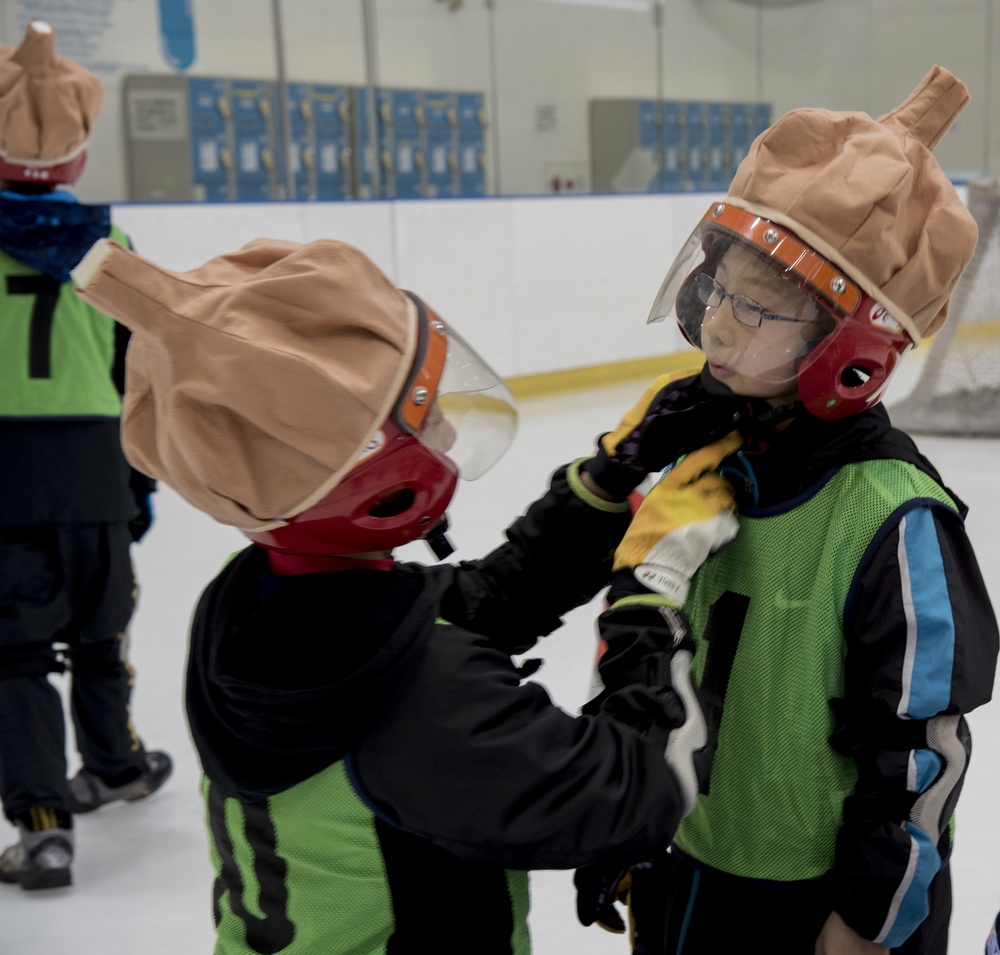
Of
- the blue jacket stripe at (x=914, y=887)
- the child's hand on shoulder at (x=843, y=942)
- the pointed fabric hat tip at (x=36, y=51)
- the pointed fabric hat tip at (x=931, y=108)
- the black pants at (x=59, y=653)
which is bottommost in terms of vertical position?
the black pants at (x=59, y=653)

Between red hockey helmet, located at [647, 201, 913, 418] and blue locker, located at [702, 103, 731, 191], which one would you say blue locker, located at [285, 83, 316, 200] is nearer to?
blue locker, located at [702, 103, 731, 191]

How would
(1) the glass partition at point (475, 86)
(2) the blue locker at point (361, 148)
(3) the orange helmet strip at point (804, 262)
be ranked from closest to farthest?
(3) the orange helmet strip at point (804, 262), (1) the glass partition at point (475, 86), (2) the blue locker at point (361, 148)

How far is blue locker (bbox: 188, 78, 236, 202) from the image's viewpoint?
7.14m

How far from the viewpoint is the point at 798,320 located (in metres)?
1.19

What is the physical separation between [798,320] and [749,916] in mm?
572

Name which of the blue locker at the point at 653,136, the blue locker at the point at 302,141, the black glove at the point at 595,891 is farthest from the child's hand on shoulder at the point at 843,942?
the blue locker at the point at 653,136

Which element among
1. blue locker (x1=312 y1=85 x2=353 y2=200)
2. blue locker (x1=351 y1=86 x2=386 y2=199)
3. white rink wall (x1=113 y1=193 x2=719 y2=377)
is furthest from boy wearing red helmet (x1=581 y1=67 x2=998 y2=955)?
blue locker (x1=351 y1=86 x2=386 y2=199)

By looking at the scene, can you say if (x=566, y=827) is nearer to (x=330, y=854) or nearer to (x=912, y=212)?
(x=330, y=854)

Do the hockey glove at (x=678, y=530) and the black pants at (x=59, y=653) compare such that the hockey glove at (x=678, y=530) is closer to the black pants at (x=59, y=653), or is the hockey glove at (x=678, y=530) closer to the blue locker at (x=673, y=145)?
the black pants at (x=59, y=653)

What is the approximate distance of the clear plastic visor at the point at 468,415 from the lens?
102 cm

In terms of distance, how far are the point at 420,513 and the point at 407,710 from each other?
0.16m

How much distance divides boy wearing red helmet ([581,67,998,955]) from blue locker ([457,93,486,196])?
24.3 ft

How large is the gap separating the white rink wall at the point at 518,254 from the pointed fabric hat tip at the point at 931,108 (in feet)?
17.6

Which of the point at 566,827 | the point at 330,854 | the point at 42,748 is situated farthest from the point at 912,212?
the point at 42,748
